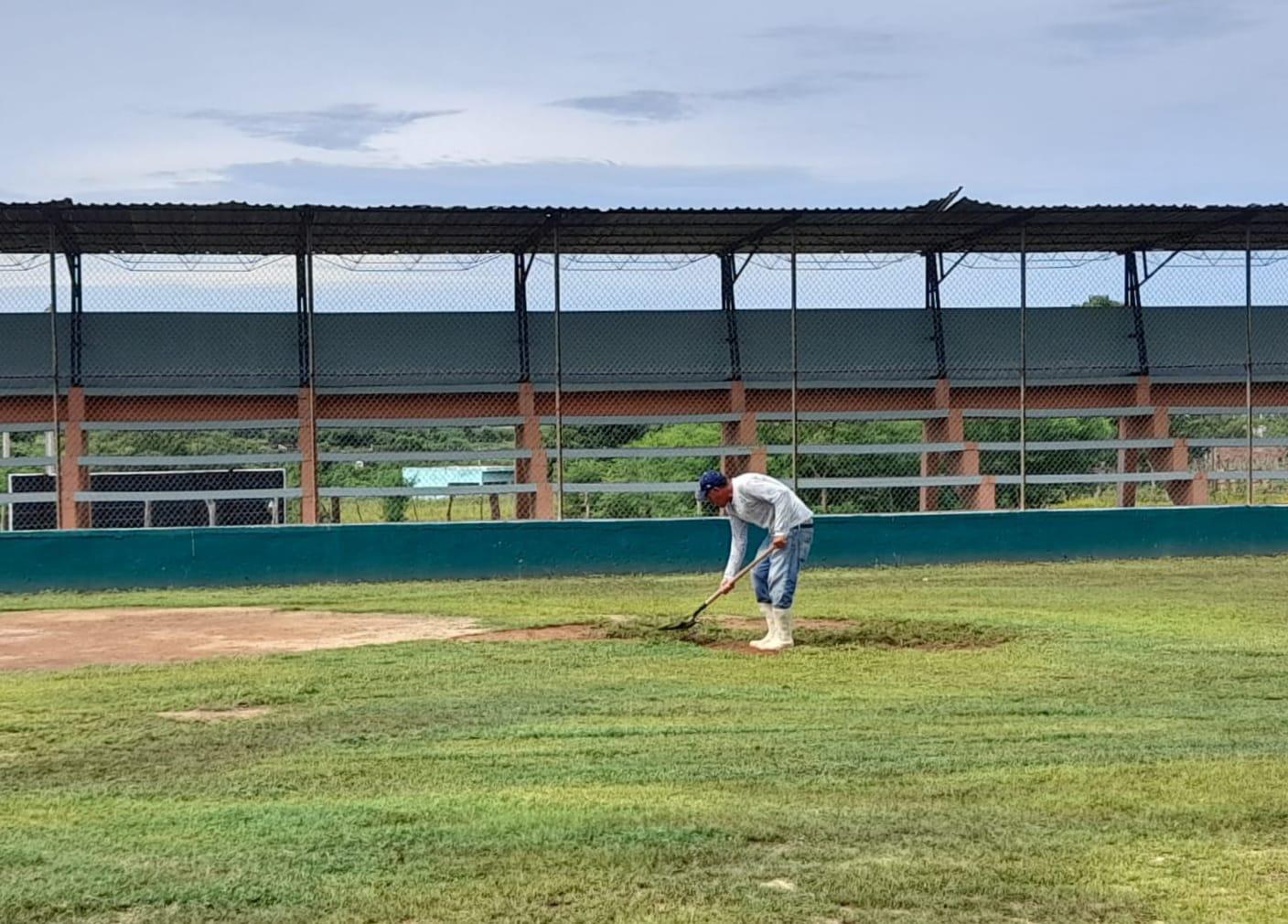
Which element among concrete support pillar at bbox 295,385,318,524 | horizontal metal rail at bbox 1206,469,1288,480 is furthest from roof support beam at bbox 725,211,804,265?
horizontal metal rail at bbox 1206,469,1288,480

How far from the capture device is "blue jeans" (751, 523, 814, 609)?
13352 millimetres

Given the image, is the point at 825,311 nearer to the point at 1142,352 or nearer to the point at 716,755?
the point at 1142,352

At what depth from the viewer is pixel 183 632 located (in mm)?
15523

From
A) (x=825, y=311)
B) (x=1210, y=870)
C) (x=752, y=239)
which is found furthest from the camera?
(x=825, y=311)

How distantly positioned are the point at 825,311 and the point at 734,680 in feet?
69.4

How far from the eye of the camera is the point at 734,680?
11680 millimetres

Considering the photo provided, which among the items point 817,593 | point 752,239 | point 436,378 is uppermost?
point 752,239

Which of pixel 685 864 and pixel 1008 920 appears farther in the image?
pixel 685 864

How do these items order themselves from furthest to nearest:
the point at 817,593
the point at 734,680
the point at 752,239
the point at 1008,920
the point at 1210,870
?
the point at 752,239 → the point at 817,593 → the point at 734,680 → the point at 1210,870 → the point at 1008,920

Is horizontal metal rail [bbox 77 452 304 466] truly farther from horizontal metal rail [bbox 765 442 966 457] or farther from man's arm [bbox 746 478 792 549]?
man's arm [bbox 746 478 792 549]

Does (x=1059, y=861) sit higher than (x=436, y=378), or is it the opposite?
(x=436, y=378)

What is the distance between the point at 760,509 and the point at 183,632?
610 cm

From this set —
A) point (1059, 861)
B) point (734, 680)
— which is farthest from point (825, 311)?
point (1059, 861)

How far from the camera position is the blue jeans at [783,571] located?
526 inches
